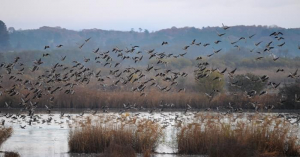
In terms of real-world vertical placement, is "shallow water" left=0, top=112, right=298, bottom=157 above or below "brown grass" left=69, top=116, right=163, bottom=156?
below

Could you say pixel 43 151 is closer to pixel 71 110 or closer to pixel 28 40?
pixel 71 110

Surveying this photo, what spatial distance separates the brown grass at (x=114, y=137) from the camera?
23734 mm

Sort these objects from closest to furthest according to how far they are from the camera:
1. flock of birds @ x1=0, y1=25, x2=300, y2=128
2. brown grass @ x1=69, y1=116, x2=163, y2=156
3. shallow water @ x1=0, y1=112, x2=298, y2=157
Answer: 1. brown grass @ x1=69, y1=116, x2=163, y2=156
2. shallow water @ x1=0, y1=112, x2=298, y2=157
3. flock of birds @ x1=0, y1=25, x2=300, y2=128

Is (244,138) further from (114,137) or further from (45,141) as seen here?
(45,141)

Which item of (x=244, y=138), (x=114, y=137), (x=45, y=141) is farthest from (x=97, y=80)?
(x=244, y=138)

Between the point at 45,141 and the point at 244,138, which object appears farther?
the point at 45,141

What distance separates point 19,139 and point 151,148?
9.41 m

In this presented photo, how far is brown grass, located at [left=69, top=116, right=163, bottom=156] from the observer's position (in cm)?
2373

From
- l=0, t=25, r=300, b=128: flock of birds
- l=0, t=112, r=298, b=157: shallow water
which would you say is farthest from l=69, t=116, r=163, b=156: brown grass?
l=0, t=25, r=300, b=128: flock of birds

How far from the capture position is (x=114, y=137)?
23906 millimetres

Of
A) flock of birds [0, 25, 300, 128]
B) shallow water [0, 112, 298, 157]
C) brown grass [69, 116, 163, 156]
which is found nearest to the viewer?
brown grass [69, 116, 163, 156]

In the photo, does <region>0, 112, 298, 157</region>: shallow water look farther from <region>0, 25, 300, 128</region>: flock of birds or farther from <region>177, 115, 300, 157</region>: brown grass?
<region>177, 115, 300, 157</region>: brown grass

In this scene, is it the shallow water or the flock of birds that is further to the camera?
the flock of birds

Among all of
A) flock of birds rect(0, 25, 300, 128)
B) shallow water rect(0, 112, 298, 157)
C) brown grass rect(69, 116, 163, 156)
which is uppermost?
flock of birds rect(0, 25, 300, 128)
